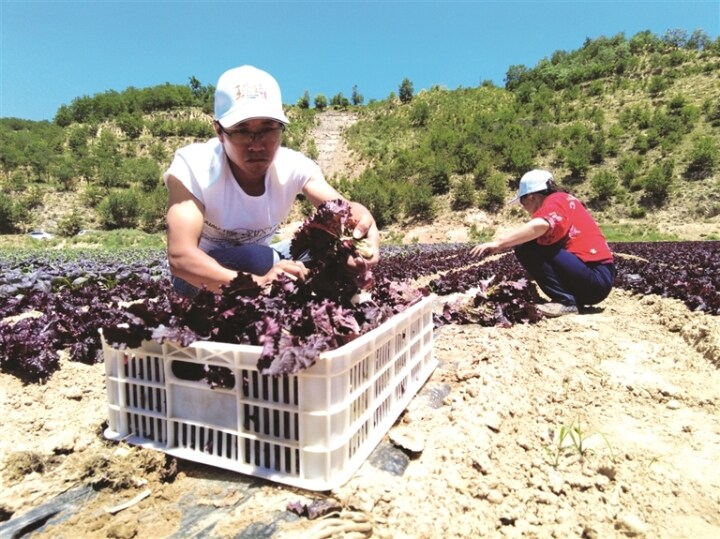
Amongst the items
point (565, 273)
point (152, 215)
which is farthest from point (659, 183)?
point (152, 215)

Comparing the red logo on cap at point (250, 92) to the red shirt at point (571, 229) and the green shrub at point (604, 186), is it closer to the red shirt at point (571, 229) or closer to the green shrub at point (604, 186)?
the red shirt at point (571, 229)

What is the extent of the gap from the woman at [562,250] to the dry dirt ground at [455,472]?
62.4 inches

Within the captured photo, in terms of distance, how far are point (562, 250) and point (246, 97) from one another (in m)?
3.39

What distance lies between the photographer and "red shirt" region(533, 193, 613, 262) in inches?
175

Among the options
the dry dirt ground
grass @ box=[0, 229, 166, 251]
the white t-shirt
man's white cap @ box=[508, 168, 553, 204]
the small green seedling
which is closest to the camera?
the dry dirt ground

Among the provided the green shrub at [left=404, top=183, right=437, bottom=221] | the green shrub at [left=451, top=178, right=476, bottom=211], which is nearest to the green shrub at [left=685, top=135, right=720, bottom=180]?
the green shrub at [left=451, top=178, right=476, bottom=211]

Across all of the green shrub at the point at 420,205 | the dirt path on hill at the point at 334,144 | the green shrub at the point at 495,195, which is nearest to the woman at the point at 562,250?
the green shrub at the point at 420,205

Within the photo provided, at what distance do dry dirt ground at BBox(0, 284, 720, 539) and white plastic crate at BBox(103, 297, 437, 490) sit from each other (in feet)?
0.24

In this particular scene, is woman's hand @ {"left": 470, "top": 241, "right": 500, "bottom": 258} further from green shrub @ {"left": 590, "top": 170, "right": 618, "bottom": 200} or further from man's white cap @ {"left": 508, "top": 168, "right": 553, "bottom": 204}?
green shrub @ {"left": 590, "top": 170, "right": 618, "bottom": 200}

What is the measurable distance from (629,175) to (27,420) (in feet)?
114

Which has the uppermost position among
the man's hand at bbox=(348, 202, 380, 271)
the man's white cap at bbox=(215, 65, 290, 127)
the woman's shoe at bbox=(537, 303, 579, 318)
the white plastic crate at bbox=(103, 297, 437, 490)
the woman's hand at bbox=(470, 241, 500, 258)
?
the man's white cap at bbox=(215, 65, 290, 127)

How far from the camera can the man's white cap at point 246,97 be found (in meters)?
2.44

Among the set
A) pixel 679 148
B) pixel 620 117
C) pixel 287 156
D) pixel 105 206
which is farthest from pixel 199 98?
pixel 287 156

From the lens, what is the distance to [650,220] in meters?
27.5
